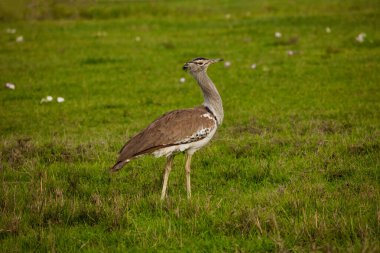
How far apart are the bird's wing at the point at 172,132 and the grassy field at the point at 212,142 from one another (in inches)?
21.9

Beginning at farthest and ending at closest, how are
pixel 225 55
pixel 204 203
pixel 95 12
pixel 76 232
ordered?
pixel 95 12 < pixel 225 55 < pixel 204 203 < pixel 76 232

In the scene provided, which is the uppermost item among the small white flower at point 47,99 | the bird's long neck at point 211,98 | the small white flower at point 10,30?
the small white flower at point 10,30

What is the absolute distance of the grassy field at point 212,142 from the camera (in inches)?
193

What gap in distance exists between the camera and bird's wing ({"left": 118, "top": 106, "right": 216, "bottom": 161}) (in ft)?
19.0

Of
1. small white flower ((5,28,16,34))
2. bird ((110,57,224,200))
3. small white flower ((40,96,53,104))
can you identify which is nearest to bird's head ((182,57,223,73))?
bird ((110,57,224,200))

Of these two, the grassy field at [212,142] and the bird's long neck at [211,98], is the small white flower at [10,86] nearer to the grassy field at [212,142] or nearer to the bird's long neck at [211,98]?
the grassy field at [212,142]

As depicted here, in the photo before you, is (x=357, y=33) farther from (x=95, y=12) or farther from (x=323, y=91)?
(x=95, y=12)

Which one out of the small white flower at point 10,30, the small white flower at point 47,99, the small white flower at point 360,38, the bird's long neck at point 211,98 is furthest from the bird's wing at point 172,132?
the small white flower at point 10,30

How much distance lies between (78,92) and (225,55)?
192 inches

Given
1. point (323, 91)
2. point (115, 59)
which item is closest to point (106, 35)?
point (115, 59)

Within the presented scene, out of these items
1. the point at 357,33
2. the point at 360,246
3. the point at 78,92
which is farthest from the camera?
the point at 357,33

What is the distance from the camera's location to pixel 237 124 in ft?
31.7

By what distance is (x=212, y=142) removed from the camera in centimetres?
821

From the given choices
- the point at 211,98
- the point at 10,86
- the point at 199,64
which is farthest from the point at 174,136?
the point at 10,86
